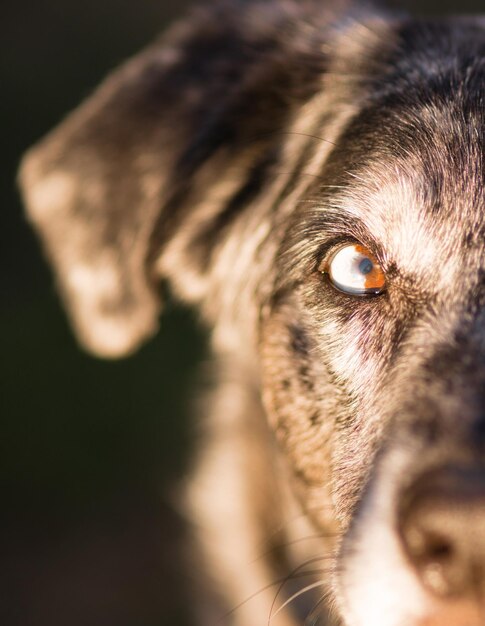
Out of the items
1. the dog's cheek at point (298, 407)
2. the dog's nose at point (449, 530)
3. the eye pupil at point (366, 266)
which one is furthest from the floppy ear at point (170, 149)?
the dog's nose at point (449, 530)

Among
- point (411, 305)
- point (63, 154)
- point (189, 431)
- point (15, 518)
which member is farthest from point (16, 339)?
point (411, 305)

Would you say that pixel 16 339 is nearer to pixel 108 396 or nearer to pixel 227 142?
pixel 108 396

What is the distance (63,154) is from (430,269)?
3.79 ft

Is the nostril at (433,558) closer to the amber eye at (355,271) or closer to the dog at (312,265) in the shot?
the dog at (312,265)

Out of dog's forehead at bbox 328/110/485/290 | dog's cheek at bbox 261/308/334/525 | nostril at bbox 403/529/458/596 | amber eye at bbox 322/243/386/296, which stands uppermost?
dog's forehead at bbox 328/110/485/290

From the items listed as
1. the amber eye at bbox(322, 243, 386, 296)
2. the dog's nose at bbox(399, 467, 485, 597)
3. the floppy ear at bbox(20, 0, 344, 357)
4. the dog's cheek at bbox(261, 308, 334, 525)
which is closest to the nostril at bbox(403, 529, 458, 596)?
the dog's nose at bbox(399, 467, 485, 597)

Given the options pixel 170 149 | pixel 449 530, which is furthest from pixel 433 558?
pixel 170 149

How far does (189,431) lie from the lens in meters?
3.32

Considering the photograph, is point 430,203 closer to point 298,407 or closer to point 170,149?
point 298,407

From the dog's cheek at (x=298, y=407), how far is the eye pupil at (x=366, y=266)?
0.65 ft

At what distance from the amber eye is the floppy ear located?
1.79 ft

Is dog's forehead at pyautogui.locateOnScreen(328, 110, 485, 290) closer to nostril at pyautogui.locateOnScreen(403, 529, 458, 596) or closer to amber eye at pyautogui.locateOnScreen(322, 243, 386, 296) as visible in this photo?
amber eye at pyautogui.locateOnScreen(322, 243, 386, 296)

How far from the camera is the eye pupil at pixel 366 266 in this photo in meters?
1.75

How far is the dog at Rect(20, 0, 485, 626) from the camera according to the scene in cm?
144
